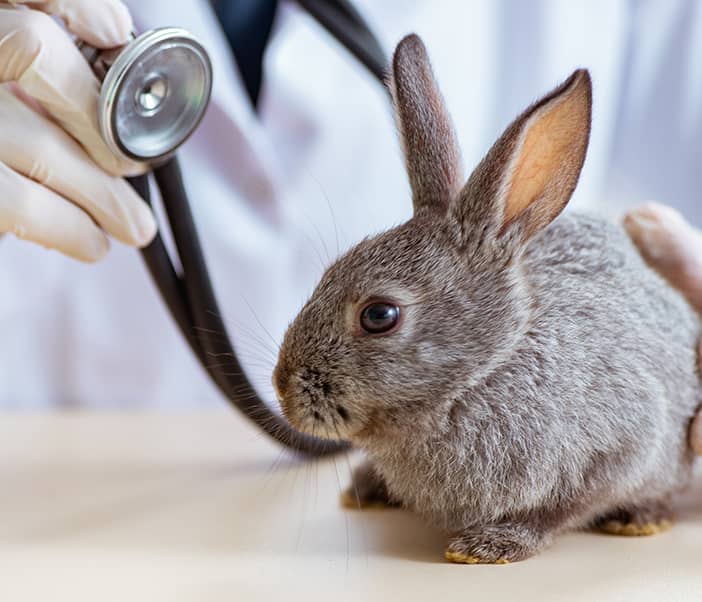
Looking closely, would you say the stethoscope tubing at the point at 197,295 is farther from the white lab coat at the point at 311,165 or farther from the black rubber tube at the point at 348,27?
the white lab coat at the point at 311,165

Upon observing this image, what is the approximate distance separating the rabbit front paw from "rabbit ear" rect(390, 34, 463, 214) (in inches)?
10.9

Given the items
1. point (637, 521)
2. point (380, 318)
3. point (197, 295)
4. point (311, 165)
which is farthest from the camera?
point (311, 165)

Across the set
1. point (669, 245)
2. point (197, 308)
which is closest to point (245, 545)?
point (197, 308)

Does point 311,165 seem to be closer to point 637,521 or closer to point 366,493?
point 366,493

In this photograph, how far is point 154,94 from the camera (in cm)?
83

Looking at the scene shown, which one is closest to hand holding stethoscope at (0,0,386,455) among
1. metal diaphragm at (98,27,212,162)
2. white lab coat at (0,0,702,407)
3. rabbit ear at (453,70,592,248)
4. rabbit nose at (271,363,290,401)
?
metal diaphragm at (98,27,212,162)

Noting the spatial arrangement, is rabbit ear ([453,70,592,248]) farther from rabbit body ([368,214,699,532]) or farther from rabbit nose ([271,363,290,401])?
rabbit nose ([271,363,290,401])

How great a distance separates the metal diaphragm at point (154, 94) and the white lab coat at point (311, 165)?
455 millimetres

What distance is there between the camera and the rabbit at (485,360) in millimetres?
706

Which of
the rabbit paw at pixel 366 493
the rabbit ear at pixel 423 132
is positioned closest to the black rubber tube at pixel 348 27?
the rabbit ear at pixel 423 132

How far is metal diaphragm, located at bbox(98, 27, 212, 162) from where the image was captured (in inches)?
30.7

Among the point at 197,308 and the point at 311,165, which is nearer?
the point at 197,308

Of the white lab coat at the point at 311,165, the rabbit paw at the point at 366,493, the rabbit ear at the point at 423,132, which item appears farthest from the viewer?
the white lab coat at the point at 311,165

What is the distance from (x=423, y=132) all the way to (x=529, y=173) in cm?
11
